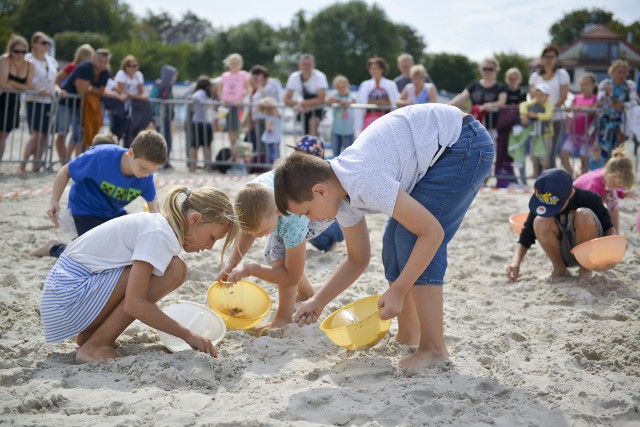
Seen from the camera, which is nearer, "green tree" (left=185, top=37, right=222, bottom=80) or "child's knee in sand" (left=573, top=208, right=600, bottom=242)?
"child's knee in sand" (left=573, top=208, right=600, bottom=242)

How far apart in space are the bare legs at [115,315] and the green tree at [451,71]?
157 ft

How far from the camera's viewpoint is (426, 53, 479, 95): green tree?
49.3 metres

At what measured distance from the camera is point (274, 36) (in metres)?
58.0

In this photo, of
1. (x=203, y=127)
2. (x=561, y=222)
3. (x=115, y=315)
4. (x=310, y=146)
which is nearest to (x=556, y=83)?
(x=561, y=222)

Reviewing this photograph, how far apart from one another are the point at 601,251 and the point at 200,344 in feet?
8.13

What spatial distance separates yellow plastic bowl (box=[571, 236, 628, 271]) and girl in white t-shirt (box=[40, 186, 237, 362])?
2.23 metres

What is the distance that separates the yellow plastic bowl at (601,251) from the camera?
159 inches

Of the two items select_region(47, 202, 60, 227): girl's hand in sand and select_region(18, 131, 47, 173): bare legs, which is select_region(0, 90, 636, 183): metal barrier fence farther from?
select_region(47, 202, 60, 227): girl's hand in sand

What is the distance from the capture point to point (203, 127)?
9.45 m

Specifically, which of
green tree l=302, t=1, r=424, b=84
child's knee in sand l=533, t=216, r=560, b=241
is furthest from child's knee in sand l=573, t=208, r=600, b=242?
green tree l=302, t=1, r=424, b=84

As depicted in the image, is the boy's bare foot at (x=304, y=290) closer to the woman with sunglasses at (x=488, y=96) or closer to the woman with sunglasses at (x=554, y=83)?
the woman with sunglasses at (x=488, y=96)

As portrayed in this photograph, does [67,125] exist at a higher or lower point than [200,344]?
higher

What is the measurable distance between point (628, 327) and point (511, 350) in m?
0.67

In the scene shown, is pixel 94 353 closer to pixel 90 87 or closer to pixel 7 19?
→ pixel 90 87
